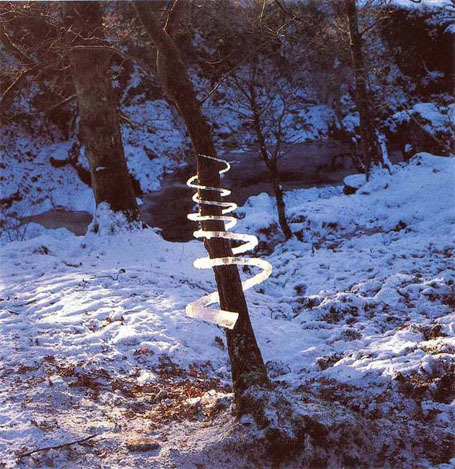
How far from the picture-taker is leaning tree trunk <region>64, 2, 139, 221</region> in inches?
372

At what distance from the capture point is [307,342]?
21.3 feet

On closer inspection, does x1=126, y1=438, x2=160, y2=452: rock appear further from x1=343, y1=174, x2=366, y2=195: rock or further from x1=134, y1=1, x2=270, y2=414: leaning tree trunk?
x1=343, y1=174, x2=366, y2=195: rock

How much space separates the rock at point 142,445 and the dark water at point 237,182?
11.5 metres

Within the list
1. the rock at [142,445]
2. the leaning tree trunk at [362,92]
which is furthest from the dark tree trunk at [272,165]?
the rock at [142,445]

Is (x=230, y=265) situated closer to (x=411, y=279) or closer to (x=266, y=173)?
(x=411, y=279)

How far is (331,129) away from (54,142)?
Result: 540 inches

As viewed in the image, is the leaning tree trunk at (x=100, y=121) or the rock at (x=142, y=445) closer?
the rock at (x=142, y=445)

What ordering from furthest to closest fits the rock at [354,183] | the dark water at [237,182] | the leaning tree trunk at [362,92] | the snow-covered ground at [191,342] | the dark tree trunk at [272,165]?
the dark water at [237,182]
the rock at [354,183]
the leaning tree trunk at [362,92]
the dark tree trunk at [272,165]
the snow-covered ground at [191,342]

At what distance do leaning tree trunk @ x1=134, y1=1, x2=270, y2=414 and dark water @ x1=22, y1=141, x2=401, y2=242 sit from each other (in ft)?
36.3

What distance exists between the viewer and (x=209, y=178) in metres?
4.02

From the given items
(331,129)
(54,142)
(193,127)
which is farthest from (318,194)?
(193,127)

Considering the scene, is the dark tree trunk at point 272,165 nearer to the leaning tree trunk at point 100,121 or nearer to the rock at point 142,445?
the leaning tree trunk at point 100,121

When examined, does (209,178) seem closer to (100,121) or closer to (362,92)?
(100,121)

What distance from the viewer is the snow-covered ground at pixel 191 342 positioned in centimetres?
365
